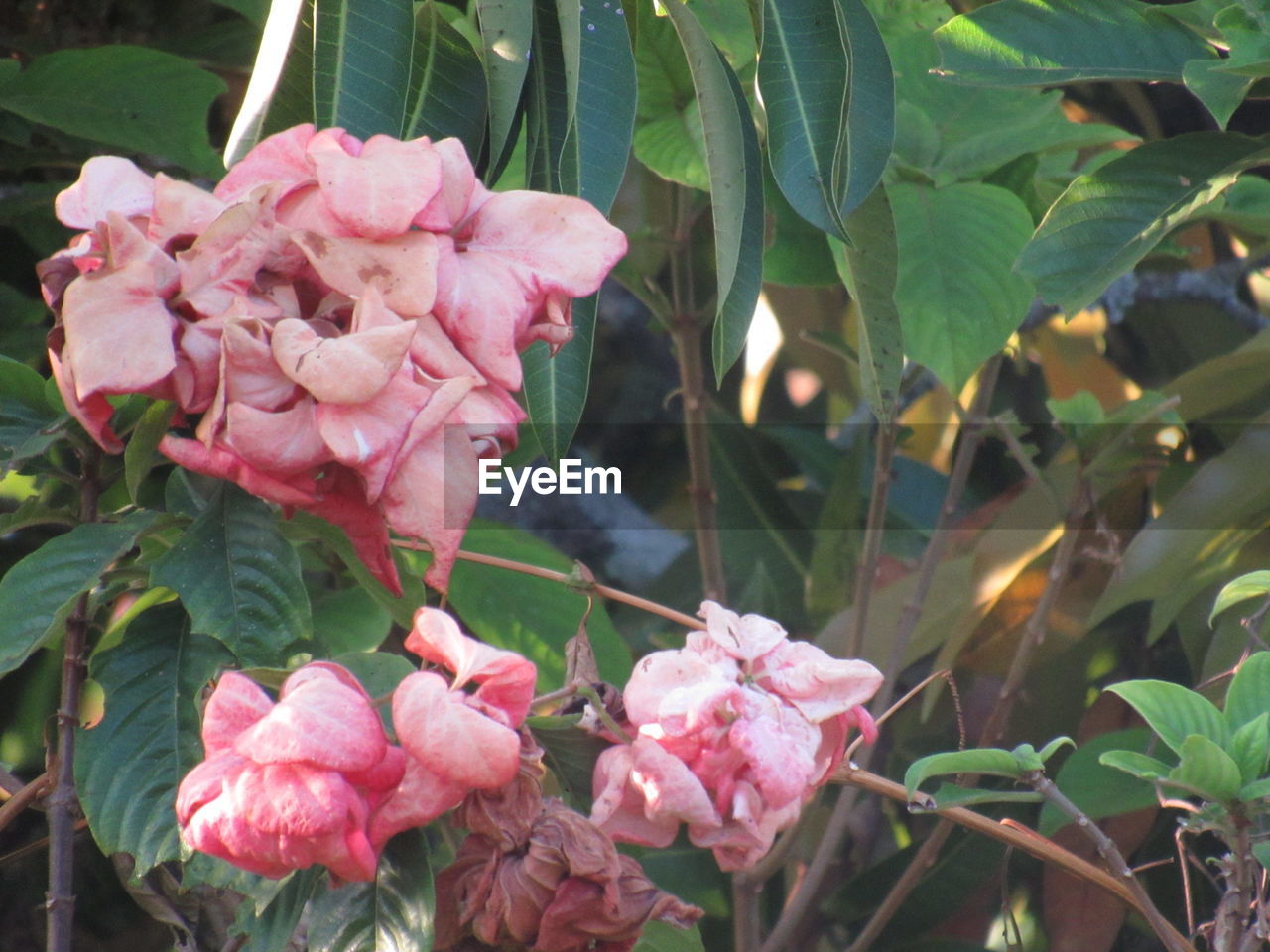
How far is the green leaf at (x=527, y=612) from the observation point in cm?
91

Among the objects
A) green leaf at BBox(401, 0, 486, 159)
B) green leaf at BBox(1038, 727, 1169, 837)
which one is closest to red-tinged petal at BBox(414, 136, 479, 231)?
green leaf at BBox(401, 0, 486, 159)

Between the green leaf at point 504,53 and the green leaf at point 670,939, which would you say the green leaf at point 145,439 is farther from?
the green leaf at point 670,939

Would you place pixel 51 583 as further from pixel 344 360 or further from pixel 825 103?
pixel 825 103

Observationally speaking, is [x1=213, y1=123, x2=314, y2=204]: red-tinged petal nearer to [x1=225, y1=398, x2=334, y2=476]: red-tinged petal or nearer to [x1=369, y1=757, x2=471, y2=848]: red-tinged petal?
[x1=225, y1=398, x2=334, y2=476]: red-tinged petal

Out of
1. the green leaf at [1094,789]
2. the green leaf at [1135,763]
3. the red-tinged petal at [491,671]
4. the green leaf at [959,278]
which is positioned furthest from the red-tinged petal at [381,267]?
→ the green leaf at [1094,789]

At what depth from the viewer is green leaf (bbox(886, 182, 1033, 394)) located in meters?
0.86

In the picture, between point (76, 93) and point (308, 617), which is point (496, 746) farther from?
point (76, 93)

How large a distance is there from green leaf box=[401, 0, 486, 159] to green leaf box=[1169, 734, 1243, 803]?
40cm

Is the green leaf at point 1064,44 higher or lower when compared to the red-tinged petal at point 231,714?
higher

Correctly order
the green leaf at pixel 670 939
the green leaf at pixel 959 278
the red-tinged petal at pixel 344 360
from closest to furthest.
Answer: the red-tinged petal at pixel 344 360 → the green leaf at pixel 670 939 → the green leaf at pixel 959 278

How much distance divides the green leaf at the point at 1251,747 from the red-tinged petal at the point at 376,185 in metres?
0.40

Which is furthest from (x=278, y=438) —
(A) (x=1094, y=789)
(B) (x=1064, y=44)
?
(A) (x=1094, y=789)

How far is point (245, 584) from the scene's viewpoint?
548 millimetres

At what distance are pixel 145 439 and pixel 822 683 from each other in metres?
0.29
